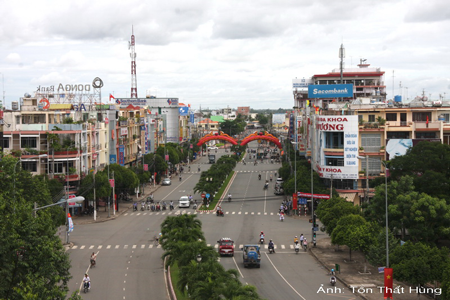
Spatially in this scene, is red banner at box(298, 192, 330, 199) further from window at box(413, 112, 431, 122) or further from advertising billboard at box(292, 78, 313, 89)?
advertising billboard at box(292, 78, 313, 89)

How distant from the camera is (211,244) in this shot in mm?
57500

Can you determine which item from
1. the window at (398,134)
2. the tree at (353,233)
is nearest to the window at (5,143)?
the tree at (353,233)

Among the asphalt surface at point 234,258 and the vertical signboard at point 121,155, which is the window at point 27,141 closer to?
the asphalt surface at point 234,258

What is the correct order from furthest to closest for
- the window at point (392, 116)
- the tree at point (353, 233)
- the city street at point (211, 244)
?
the window at point (392, 116) < the tree at point (353, 233) < the city street at point (211, 244)

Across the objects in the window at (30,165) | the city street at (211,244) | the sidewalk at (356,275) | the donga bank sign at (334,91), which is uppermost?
the donga bank sign at (334,91)

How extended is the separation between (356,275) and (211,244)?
53.2ft

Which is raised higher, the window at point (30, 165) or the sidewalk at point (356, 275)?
the window at point (30, 165)

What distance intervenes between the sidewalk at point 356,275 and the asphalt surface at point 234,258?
7cm

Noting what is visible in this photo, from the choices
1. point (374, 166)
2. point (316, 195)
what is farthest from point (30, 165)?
point (374, 166)

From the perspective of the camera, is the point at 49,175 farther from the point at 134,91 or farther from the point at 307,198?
the point at 134,91

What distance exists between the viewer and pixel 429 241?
5047 centimetres

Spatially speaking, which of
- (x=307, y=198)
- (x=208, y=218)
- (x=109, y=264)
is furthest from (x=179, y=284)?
(x=307, y=198)

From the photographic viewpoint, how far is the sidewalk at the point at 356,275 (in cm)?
4009

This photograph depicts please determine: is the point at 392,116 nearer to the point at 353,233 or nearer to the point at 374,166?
the point at 374,166
